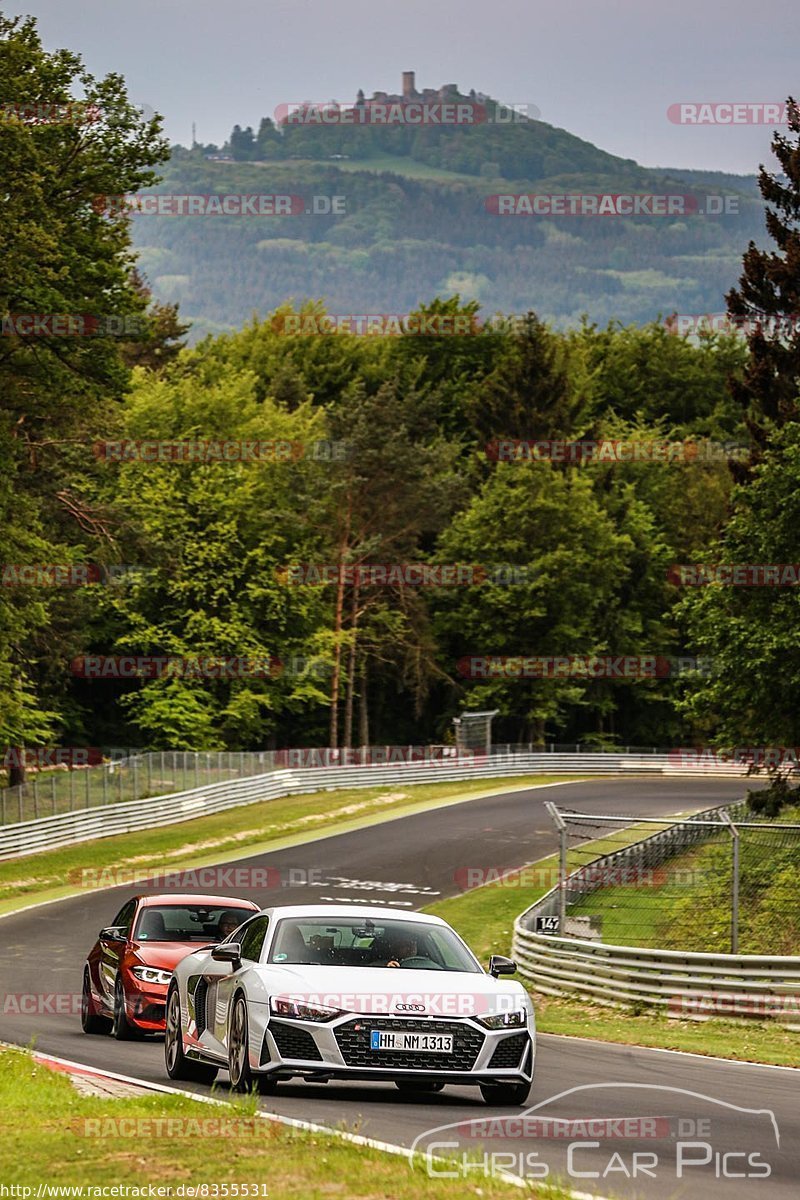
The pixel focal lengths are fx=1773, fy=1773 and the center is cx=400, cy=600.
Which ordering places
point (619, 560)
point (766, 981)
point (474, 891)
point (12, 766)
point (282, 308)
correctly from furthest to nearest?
point (282, 308) < point (619, 560) < point (12, 766) < point (474, 891) < point (766, 981)

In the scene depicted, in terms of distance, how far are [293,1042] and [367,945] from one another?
137 centimetres

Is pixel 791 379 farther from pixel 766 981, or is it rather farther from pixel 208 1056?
pixel 208 1056

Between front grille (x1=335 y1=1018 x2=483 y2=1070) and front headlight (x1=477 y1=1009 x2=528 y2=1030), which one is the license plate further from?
front headlight (x1=477 y1=1009 x2=528 y2=1030)

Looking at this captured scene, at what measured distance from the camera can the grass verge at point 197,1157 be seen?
7.99m

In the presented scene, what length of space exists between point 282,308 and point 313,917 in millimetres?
102204

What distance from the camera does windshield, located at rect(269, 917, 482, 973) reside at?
12.5 meters

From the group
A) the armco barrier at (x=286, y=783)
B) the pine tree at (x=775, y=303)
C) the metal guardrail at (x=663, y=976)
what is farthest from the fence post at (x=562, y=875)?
the armco barrier at (x=286, y=783)

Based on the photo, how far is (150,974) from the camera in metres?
18.0

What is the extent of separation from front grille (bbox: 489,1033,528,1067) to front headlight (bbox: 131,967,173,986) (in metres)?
6.98

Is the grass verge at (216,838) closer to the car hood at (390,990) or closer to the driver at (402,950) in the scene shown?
the driver at (402,950)

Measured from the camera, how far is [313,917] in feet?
42.4

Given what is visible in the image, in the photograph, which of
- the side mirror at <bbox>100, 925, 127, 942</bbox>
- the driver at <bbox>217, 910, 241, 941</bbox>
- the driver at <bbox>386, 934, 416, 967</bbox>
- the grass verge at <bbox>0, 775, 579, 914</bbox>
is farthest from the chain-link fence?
the grass verge at <bbox>0, 775, 579, 914</bbox>

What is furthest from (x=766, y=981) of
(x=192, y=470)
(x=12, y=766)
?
(x=192, y=470)

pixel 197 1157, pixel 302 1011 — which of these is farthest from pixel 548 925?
pixel 197 1157
